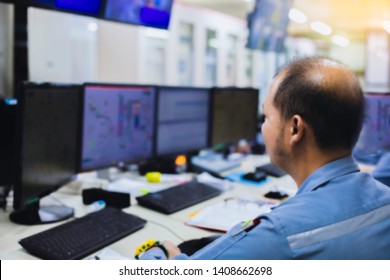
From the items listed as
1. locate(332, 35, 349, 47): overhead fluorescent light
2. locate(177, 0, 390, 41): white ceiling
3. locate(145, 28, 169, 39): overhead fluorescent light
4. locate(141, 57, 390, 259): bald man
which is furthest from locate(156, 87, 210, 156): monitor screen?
locate(332, 35, 349, 47): overhead fluorescent light

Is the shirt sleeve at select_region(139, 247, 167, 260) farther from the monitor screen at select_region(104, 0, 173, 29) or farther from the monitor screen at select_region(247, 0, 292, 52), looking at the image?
the monitor screen at select_region(247, 0, 292, 52)

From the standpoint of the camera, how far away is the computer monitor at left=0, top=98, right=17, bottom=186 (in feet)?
5.22

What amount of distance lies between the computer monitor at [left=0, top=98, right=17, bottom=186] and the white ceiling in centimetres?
579

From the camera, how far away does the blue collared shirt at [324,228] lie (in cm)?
76

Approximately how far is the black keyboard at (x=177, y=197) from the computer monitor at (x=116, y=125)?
306 mm

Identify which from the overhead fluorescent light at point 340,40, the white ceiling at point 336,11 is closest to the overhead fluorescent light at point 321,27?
the white ceiling at point 336,11

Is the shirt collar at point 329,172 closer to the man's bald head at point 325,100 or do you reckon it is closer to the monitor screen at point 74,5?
the man's bald head at point 325,100

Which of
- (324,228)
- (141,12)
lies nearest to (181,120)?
(141,12)

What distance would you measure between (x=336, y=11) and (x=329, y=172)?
8.15 metres

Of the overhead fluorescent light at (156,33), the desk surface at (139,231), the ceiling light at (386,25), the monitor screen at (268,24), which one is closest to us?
the desk surface at (139,231)

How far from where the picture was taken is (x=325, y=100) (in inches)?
33.4

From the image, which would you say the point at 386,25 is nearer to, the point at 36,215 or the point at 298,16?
the point at 298,16
